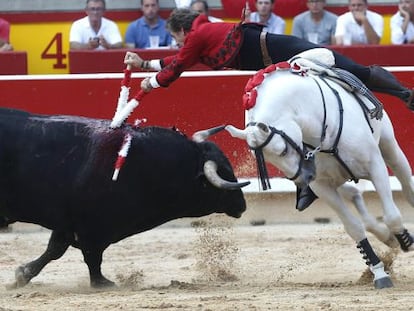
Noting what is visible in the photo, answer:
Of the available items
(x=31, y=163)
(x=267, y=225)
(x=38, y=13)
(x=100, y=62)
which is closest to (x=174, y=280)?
(x=31, y=163)

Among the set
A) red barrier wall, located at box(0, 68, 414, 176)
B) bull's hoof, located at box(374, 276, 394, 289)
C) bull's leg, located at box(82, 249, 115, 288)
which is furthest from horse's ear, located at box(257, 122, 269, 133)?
red barrier wall, located at box(0, 68, 414, 176)

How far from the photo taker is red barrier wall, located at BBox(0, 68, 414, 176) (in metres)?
10.2

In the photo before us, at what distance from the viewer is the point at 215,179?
7215 millimetres

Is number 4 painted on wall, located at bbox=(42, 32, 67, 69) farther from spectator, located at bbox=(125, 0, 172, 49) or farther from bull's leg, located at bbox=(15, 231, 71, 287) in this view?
bull's leg, located at bbox=(15, 231, 71, 287)

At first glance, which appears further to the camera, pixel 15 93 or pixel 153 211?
pixel 15 93

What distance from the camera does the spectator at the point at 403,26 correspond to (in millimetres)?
10945

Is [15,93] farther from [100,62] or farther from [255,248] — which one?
[255,248]

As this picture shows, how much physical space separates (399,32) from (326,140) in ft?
14.2

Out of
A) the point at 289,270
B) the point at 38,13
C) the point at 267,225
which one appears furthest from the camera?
the point at 38,13

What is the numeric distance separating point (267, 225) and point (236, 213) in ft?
8.56

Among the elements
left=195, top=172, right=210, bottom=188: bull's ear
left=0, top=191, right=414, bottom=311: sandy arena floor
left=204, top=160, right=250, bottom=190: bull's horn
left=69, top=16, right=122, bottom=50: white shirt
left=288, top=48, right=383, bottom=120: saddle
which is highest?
left=288, top=48, right=383, bottom=120: saddle

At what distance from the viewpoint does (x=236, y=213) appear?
759 centimetres

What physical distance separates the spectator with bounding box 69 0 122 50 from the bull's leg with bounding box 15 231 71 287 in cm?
350

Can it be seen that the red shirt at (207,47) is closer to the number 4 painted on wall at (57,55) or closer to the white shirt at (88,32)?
the white shirt at (88,32)
